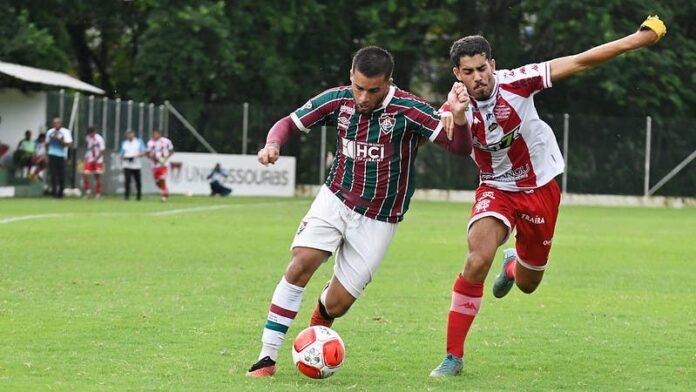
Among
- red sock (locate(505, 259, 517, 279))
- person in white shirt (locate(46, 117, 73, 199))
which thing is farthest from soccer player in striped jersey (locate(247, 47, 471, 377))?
person in white shirt (locate(46, 117, 73, 199))

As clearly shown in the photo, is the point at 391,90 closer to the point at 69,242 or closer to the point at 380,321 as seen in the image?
the point at 380,321

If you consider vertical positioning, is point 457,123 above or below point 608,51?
below

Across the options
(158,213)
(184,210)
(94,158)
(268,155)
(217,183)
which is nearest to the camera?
(268,155)

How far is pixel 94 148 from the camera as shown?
3459 centimetres

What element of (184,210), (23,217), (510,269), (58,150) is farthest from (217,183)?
(510,269)

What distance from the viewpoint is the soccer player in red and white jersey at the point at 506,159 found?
8.62 m

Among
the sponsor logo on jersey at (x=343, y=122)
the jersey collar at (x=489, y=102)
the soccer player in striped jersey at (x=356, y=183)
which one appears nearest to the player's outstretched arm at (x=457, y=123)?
the soccer player in striped jersey at (x=356, y=183)

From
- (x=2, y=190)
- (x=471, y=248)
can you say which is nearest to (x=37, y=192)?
(x=2, y=190)

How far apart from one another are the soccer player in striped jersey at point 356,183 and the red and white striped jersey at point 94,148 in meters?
26.6

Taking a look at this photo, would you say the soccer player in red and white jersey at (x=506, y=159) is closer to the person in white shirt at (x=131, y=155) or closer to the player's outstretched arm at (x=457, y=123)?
the player's outstretched arm at (x=457, y=123)

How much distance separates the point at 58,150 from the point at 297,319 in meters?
23.8

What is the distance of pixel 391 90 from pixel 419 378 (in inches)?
68.6

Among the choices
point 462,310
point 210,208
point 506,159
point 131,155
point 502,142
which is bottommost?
point 210,208

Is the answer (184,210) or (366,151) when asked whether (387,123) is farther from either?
(184,210)
